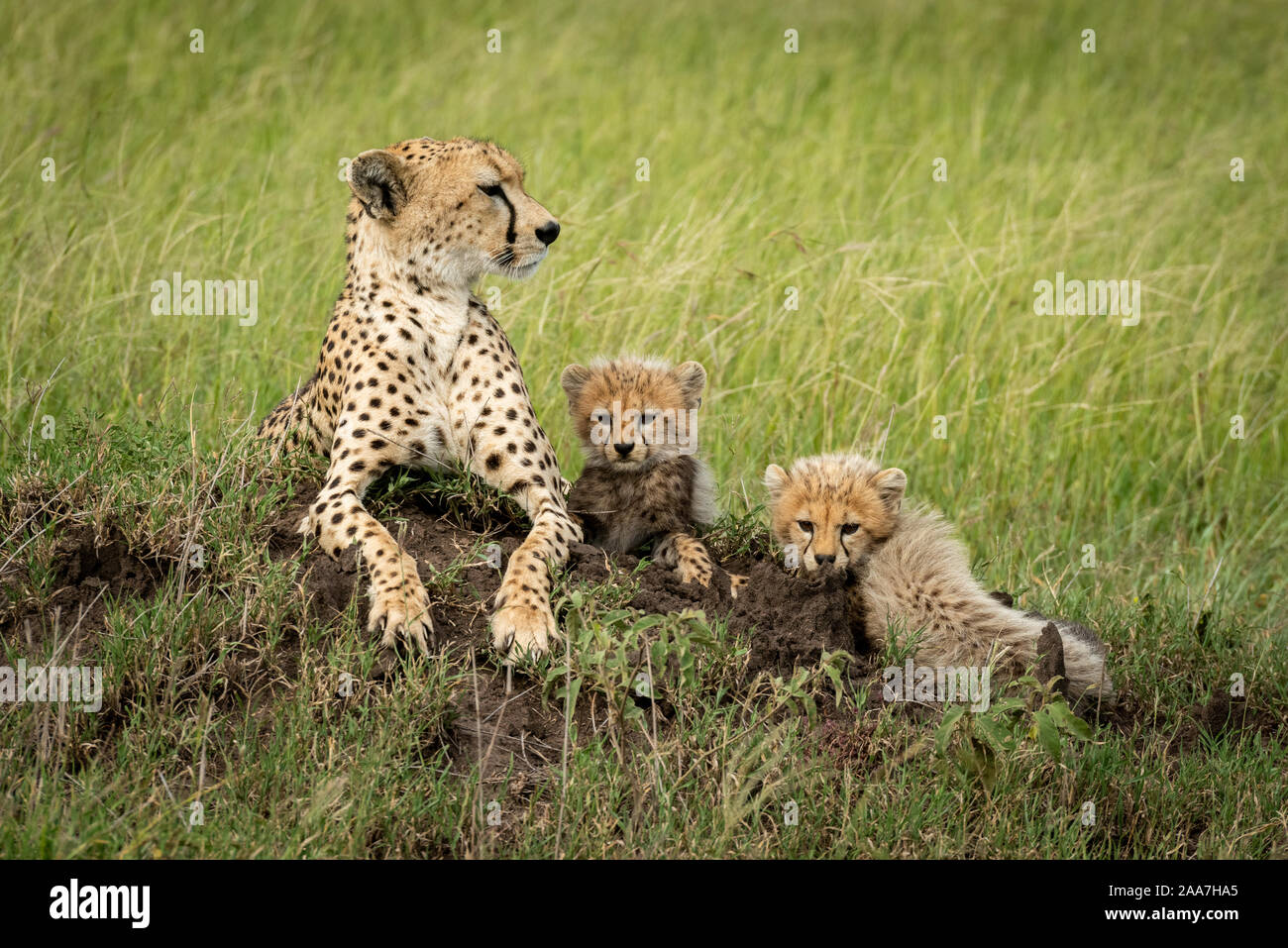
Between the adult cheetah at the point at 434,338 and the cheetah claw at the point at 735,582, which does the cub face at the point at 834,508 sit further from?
the adult cheetah at the point at 434,338

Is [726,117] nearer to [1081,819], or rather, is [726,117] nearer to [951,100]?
[951,100]

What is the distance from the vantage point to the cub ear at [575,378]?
511 centimetres

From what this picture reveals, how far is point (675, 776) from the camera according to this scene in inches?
148

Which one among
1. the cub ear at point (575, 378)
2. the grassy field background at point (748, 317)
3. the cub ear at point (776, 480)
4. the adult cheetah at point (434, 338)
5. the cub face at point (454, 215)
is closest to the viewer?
the grassy field background at point (748, 317)

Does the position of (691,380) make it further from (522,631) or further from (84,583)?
(84,583)

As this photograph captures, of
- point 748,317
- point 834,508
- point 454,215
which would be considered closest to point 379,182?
point 454,215

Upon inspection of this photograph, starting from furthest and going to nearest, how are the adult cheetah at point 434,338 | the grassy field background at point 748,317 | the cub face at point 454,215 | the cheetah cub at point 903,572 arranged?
the cub face at point 454,215
the adult cheetah at point 434,338
the cheetah cub at point 903,572
the grassy field background at point 748,317

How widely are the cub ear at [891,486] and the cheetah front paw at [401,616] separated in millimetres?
1637

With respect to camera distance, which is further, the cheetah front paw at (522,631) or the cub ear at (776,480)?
the cub ear at (776,480)

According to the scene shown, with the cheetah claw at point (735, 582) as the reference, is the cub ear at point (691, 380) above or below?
above

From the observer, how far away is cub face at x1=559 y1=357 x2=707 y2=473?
495cm

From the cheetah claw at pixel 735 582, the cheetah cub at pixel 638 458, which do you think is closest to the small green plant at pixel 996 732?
the cheetah claw at pixel 735 582

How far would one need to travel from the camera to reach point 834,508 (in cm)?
471

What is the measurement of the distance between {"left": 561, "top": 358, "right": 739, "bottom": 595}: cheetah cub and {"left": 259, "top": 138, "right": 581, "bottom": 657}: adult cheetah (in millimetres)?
192
